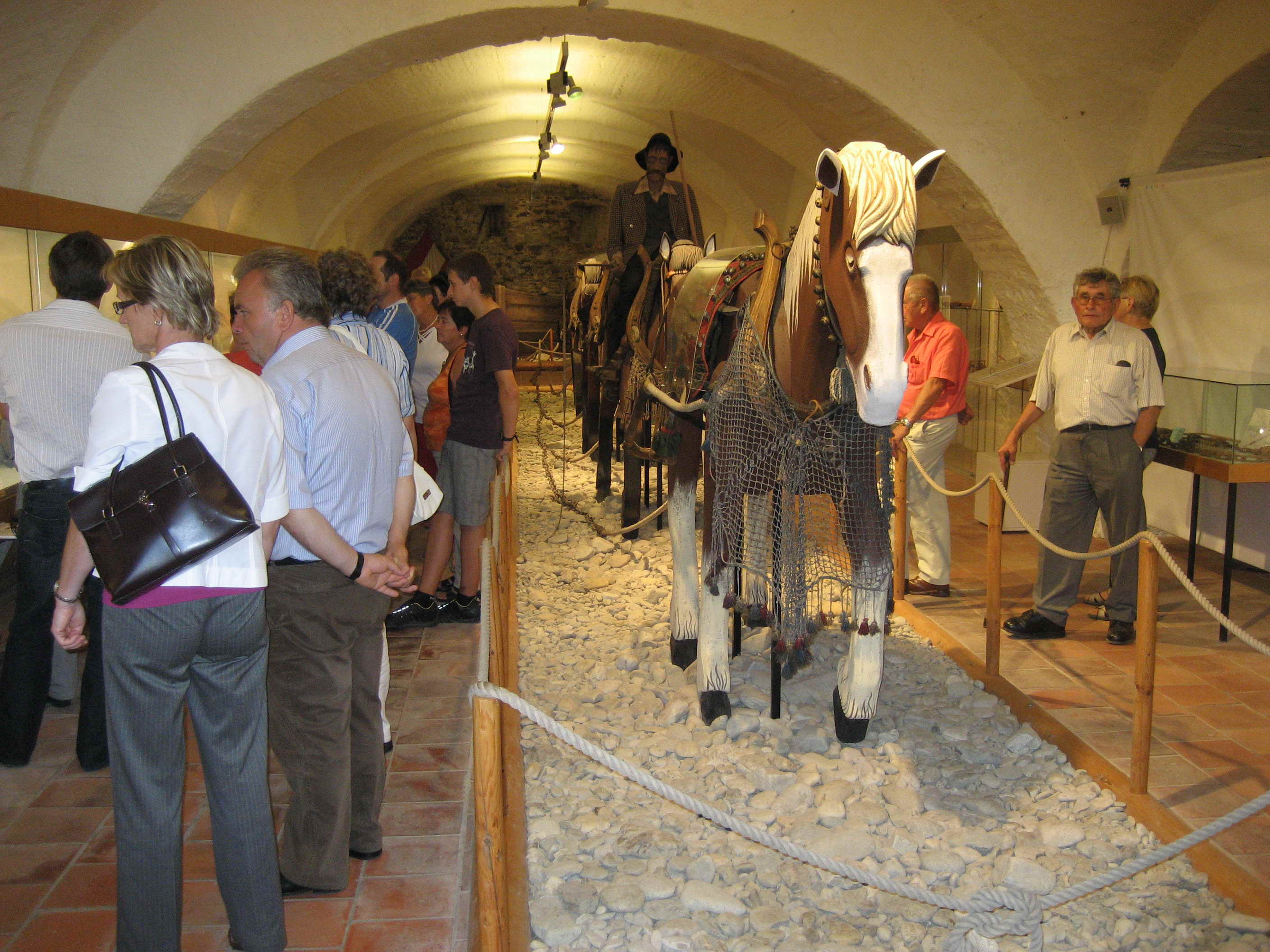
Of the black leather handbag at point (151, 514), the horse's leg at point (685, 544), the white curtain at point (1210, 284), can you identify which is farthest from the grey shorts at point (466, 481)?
the white curtain at point (1210, 284)

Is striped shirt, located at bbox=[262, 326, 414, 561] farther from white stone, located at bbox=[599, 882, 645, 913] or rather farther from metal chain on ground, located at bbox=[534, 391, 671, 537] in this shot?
metal chain on ground, located at bbox=[534, 391, 671, 537]

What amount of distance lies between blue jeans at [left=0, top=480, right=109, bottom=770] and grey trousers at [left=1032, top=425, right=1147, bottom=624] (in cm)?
432

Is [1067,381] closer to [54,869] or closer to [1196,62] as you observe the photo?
[1196,62]

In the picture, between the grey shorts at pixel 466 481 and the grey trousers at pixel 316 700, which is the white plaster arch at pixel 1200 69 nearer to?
the grey shorts at pixel 466 481

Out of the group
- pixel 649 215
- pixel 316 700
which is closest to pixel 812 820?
pixel 316 700

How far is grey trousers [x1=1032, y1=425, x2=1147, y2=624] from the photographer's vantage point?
510 cm

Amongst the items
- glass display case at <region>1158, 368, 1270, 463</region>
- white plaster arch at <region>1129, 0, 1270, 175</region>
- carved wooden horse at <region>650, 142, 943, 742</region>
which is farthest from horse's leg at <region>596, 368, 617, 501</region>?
white plaster arch at <region>1129, 0, 1270, 175</region>

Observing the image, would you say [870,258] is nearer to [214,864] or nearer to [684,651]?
[684,651]

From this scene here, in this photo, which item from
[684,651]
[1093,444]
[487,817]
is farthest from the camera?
[1093,444]

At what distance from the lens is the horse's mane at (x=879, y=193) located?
3.11 metres

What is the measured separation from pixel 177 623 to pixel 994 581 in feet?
11.4

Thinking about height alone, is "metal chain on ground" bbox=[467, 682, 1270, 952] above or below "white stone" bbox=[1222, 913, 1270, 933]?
above

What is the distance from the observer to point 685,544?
474cm

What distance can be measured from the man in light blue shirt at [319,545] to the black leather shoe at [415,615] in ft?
8.20
